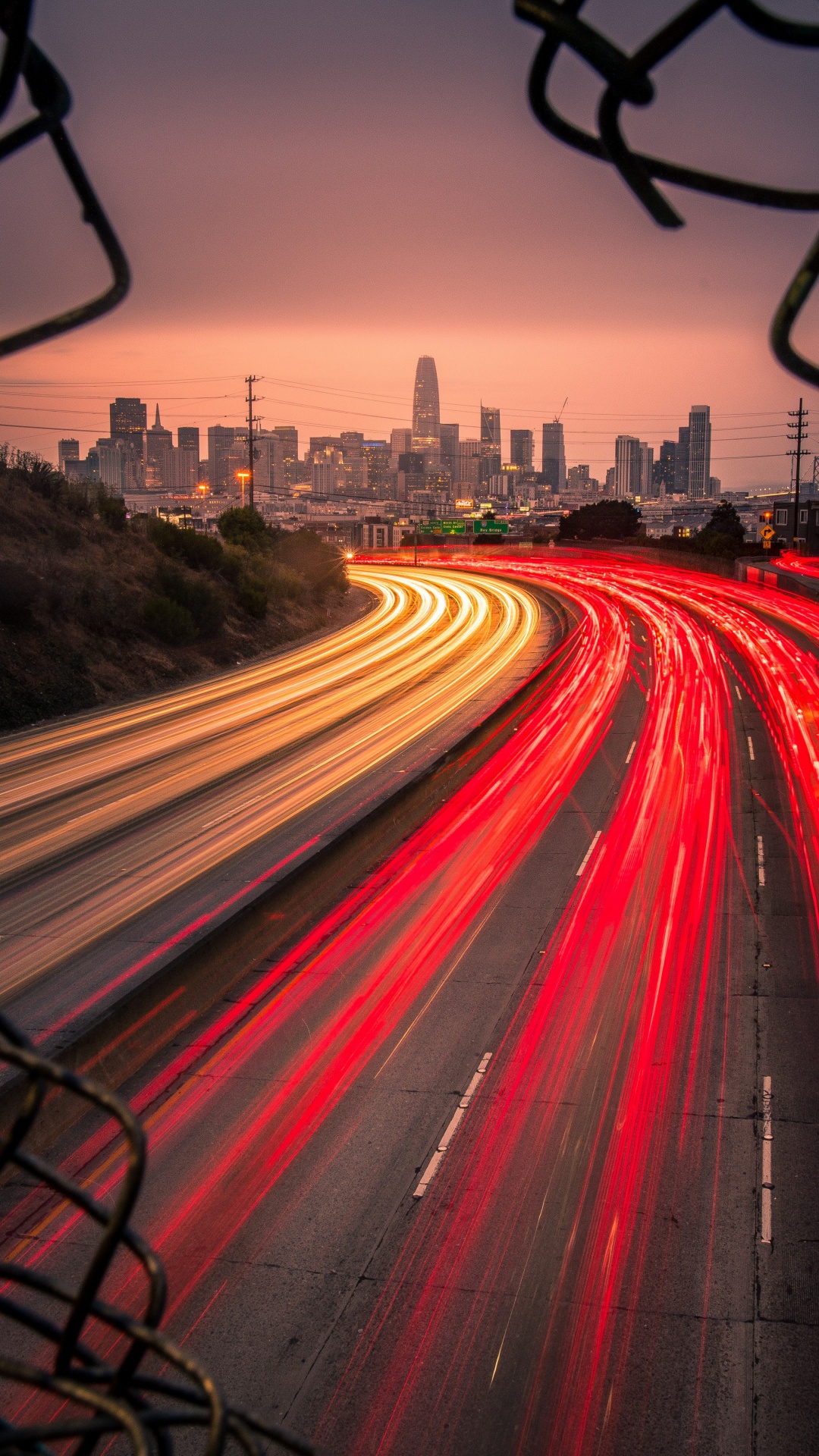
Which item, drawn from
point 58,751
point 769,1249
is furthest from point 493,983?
point 58,751

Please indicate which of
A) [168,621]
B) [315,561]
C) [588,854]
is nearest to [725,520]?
[315,561]

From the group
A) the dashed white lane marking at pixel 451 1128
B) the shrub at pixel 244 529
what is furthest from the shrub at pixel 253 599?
the dashed white lane marking at pixel 451 1128

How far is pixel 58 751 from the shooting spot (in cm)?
2697

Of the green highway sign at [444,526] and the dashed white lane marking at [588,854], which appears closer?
the dashed white lane marking at [588,854]

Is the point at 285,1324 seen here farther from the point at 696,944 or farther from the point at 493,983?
the point at 696,944

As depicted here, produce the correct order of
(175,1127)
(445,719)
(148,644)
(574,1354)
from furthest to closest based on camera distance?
(148,644) < (445,719) < (175,1127) < (574,1354)

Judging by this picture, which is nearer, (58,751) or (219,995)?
(219,995)

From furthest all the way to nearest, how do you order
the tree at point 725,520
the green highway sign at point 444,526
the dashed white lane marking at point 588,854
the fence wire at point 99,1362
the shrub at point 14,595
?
1. the tree at point 725,520
2. the green highway sign at point 444,526
3. the shrub at point 14,595
4. the dashed white lane marking at point 588,854
5. the fence wire at point 99,1362

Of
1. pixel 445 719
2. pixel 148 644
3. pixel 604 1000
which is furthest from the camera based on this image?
pixel 148 644

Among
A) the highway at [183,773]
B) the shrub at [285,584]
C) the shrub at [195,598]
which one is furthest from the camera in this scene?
the shrub at [285,584]

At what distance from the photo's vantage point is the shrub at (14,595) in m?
33.0

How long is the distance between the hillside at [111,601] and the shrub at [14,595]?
33 mm

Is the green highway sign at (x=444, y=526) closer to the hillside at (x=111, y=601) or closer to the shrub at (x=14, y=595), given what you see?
the hillside at (x=111, y=601)

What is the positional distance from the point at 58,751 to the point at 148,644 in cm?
1192
